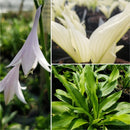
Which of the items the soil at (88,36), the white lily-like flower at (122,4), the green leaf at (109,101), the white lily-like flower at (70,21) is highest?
the white lily-like flower at (122,4)

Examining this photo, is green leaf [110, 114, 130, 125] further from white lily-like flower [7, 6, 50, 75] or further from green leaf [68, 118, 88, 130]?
white lily-like flower [7, 6, 50, 75]

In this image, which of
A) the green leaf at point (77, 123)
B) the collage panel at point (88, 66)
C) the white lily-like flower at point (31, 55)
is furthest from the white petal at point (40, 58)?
the green leaf at point (77, 123)

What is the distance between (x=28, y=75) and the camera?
53 centimetres

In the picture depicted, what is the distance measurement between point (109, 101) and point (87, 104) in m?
0.06

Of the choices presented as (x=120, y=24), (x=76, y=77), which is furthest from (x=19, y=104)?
(x=120, y=24)

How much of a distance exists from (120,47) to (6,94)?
0.99 ft

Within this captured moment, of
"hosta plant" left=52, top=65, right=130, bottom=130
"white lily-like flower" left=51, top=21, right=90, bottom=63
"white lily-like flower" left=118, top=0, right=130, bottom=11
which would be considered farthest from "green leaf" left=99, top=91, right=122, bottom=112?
"white lily-like flower" left=118, top=0, right=130, bottom=11

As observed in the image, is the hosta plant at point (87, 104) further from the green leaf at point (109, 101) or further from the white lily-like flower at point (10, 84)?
the white lily-like flower at point (10, 84)

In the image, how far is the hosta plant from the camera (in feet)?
1.82

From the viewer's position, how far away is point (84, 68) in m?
0.56

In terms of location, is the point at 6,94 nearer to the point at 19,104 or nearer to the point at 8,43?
the point at 19,104

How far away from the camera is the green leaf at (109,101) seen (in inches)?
22.3

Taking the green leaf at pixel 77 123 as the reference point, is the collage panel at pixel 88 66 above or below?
above

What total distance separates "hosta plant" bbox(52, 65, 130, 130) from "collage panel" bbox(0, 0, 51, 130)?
5cm
